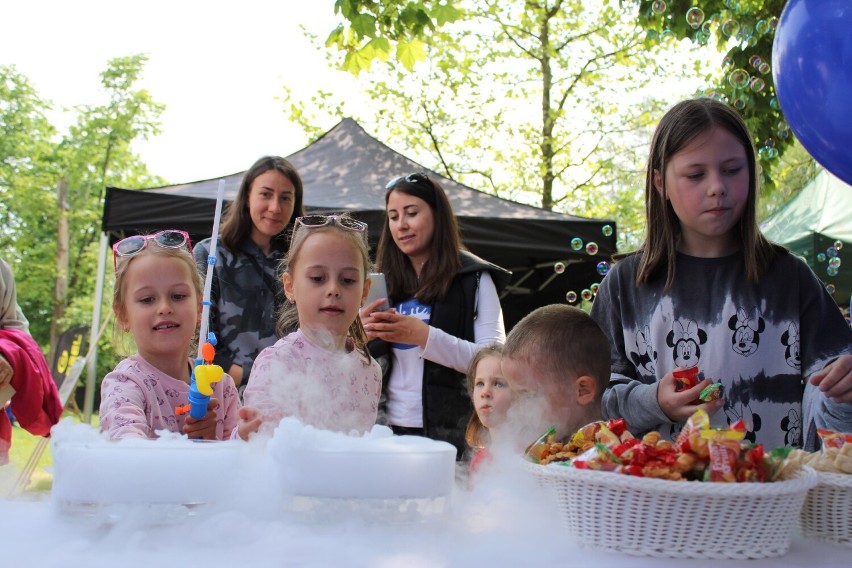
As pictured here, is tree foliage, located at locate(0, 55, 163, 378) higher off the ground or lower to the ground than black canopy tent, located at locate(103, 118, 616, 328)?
higher

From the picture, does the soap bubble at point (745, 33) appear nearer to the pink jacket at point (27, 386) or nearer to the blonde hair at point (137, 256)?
the blonde hair at point (137, 256)

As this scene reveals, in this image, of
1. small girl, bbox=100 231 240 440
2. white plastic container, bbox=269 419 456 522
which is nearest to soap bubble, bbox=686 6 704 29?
small girl, bbox=100 231 240 440

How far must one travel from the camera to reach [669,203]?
1.85 m

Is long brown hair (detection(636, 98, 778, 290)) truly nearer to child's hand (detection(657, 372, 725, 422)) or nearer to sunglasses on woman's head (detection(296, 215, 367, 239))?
child's hand (detection(657, 372, 725, 422))

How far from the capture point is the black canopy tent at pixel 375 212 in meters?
4.88

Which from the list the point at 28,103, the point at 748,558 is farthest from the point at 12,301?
the point at 28,103

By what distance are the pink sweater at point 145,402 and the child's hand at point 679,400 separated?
857mm

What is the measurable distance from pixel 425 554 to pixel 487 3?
13.9m

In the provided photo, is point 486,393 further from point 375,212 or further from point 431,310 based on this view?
point 375,212

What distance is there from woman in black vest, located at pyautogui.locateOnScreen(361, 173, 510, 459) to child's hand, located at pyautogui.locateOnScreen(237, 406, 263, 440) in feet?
4.07

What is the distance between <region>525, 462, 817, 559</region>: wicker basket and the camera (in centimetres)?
86

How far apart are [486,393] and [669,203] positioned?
31.4 inches

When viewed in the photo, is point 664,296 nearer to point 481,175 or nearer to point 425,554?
point 425,554

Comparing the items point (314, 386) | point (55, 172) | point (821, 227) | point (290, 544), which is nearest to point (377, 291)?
point (314, 386)
